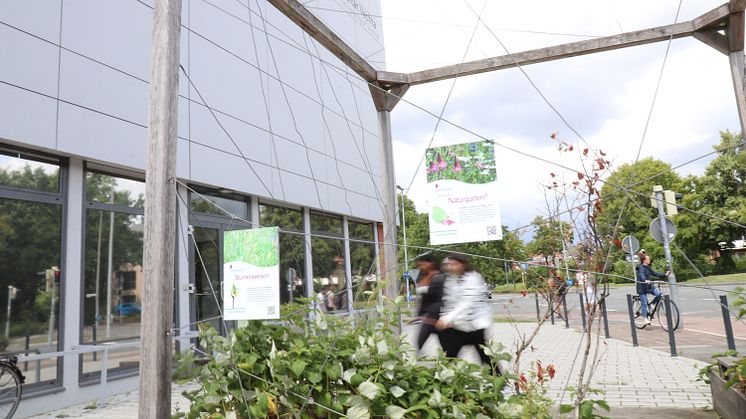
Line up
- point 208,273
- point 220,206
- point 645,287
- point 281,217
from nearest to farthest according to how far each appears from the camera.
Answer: point 220,206 → point 208,273 → point 645,287 → point 281,217

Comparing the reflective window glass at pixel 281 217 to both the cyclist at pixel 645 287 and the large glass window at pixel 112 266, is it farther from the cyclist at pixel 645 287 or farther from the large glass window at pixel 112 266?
the cyclist at pixel 645 287

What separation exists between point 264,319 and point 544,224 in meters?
2.30

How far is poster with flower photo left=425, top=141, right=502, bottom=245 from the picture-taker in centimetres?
504

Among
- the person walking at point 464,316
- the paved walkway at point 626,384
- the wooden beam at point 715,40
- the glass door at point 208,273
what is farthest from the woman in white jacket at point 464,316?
the glass door at point 208,273

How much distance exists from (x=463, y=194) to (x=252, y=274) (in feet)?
10.1

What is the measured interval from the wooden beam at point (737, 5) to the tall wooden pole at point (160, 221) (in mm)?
4409

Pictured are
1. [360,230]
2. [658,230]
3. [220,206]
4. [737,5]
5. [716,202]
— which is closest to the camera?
[737,5]

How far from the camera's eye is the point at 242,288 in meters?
2.55

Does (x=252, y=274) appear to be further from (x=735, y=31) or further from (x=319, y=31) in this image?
(x=735, y=31)

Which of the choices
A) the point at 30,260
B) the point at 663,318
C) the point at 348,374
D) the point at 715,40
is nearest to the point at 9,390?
the point at 30,260

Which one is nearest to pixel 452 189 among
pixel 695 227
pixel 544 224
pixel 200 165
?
pixel 544 224

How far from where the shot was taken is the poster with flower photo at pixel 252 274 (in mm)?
2459

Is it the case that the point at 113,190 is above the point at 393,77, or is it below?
below

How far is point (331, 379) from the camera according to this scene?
7.30 feet
